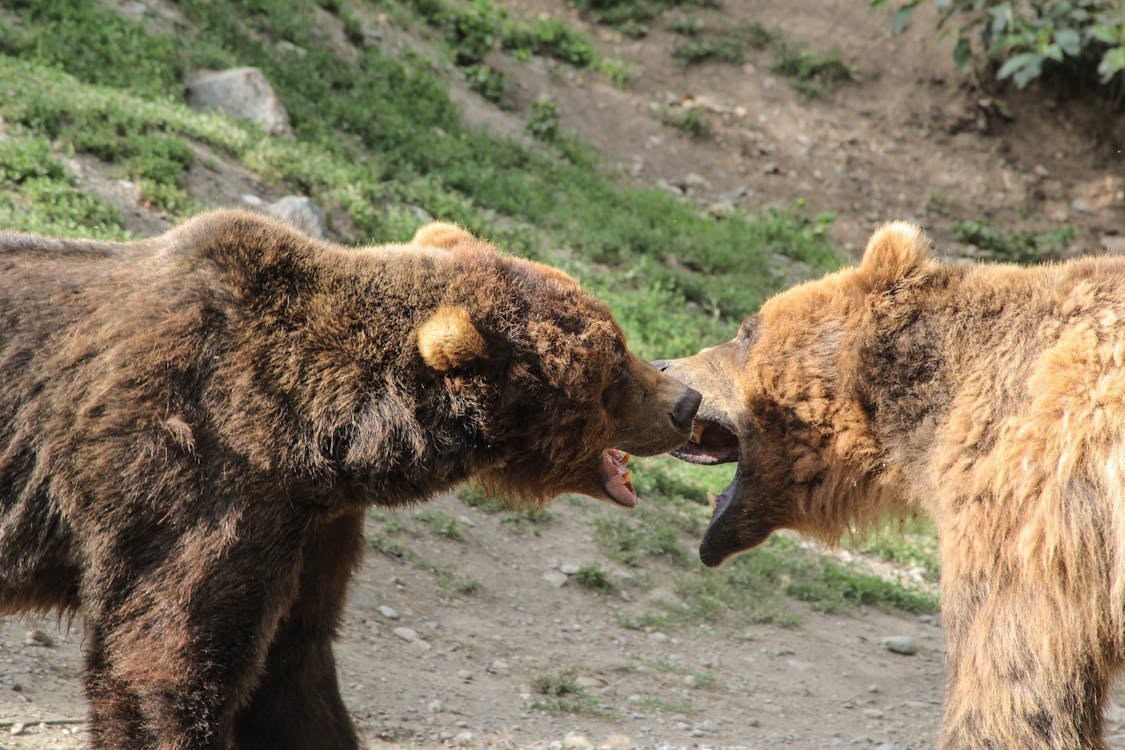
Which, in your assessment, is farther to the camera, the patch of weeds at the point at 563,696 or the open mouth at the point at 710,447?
the patch of weeds at the point at 563,696

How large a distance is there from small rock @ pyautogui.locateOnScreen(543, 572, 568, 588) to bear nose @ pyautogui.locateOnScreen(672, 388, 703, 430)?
2539mm

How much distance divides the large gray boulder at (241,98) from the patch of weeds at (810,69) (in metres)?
6.91

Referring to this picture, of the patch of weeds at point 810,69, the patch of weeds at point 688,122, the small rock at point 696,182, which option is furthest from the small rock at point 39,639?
the patch of weeds at point 810,69

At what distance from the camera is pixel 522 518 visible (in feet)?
24.1

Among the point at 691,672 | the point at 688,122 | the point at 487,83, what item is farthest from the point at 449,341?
the point at 688,122

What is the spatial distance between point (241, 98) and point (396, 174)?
51.8 inches

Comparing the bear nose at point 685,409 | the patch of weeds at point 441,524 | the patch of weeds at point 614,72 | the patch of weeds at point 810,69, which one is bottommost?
the patch of weeds at point 441,524

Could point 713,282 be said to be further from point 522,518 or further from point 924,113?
point 924,113

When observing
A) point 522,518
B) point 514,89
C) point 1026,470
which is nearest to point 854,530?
point 1026,470

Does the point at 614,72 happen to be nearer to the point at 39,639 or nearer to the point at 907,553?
the point at 907,553

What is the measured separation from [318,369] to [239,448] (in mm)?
369

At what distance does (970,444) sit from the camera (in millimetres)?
4145

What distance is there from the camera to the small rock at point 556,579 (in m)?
6.96

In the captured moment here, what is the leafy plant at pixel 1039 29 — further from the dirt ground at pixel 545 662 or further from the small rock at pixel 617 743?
the small rock at pixel 617 743
